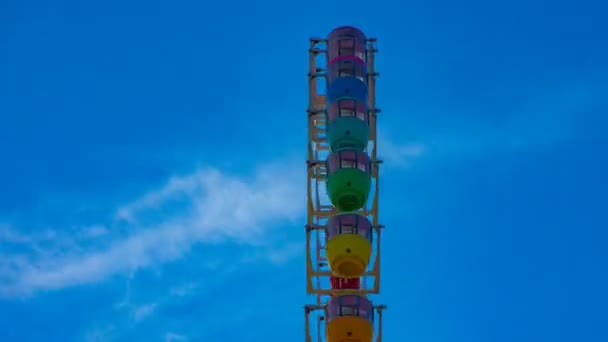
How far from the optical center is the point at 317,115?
Result: 3691 centimetres

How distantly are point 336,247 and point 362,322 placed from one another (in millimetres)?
2657

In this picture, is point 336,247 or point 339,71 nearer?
point 336,247

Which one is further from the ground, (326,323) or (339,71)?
(339,71)

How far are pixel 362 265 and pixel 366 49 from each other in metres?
9.07

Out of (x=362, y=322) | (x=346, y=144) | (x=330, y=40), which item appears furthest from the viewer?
(x=330, y=40)

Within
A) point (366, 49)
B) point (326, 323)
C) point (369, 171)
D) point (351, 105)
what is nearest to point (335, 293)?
point (326, 323)

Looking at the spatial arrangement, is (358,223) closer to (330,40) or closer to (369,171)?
(369,171)

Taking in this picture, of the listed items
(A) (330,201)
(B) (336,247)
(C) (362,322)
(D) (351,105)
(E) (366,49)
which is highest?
(E) (366,49)

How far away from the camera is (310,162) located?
35500 mm

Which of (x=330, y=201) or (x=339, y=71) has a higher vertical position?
(x=339, y=71)

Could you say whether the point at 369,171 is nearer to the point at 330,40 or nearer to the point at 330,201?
the point at 330,201

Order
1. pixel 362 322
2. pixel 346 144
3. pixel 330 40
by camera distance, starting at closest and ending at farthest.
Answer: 1. pixel 362 322
2. pixel 346 144
3. pixel 330 40

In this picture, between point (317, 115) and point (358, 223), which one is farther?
point (317, 115)

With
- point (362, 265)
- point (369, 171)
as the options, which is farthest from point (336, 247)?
point (369, 171)
